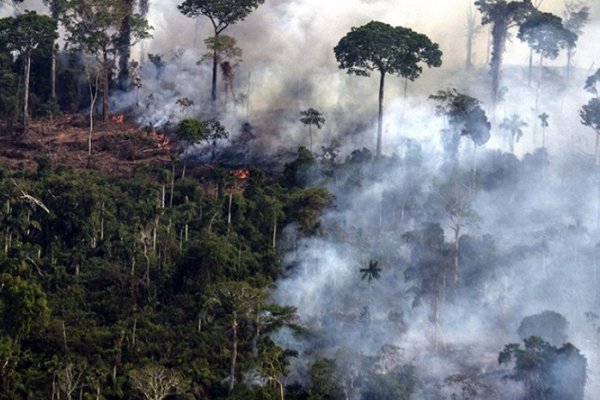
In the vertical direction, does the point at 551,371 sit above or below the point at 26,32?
below

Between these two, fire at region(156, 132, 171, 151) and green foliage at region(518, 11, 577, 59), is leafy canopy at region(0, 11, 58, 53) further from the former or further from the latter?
green foliage at region(518, 11, 577, 59)

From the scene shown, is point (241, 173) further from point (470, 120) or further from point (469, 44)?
point (469, 44)

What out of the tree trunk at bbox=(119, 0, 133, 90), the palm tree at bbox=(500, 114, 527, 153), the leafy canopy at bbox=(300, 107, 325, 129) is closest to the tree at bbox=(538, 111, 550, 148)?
the palm tree at bbox=(500, 114, 527, 153)

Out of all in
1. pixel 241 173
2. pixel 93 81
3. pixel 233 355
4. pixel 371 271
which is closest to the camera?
pixel 233 355

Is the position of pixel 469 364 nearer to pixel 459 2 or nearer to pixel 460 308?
pixel 460 308

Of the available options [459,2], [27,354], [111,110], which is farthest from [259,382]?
[459,2]

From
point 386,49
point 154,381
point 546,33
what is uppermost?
point 546,33

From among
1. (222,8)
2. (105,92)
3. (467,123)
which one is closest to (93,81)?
(105,92)

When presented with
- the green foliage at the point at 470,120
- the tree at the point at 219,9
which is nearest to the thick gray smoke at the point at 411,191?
the green foliage at the point at 470,120
